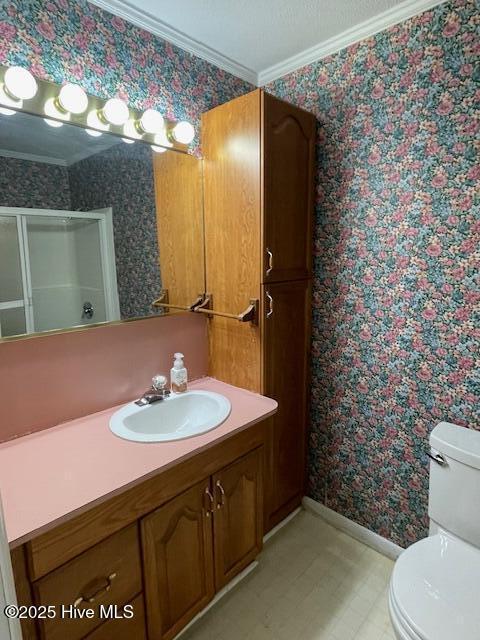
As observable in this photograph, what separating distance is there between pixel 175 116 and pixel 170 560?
1777 mm

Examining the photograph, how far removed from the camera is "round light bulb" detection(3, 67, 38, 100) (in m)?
1.12

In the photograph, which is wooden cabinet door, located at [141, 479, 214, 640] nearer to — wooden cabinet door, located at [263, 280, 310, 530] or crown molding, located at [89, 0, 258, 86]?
wooden cabinet door, located at [263, 280, 310, 530]

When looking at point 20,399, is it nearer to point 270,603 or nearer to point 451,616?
point 270,603

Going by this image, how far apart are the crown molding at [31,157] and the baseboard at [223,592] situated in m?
1.74

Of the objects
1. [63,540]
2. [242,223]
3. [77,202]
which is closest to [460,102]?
[242,223]

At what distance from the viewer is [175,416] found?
1566 mm

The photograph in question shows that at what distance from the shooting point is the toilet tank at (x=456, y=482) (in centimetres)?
128

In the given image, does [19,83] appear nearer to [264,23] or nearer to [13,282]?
[13,282]

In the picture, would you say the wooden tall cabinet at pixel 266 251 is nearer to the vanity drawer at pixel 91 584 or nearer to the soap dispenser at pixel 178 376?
the soap dispenser at pixel 178 376

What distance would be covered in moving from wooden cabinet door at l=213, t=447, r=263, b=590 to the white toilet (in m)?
0.58

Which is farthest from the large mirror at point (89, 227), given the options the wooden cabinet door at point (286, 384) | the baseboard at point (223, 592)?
the baseboard at point (223, 592)

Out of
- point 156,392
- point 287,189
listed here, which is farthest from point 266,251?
point 156,392

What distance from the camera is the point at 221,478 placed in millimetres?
1345

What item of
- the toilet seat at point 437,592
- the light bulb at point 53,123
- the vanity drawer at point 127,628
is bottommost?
the vanity drawer at point 127,628
